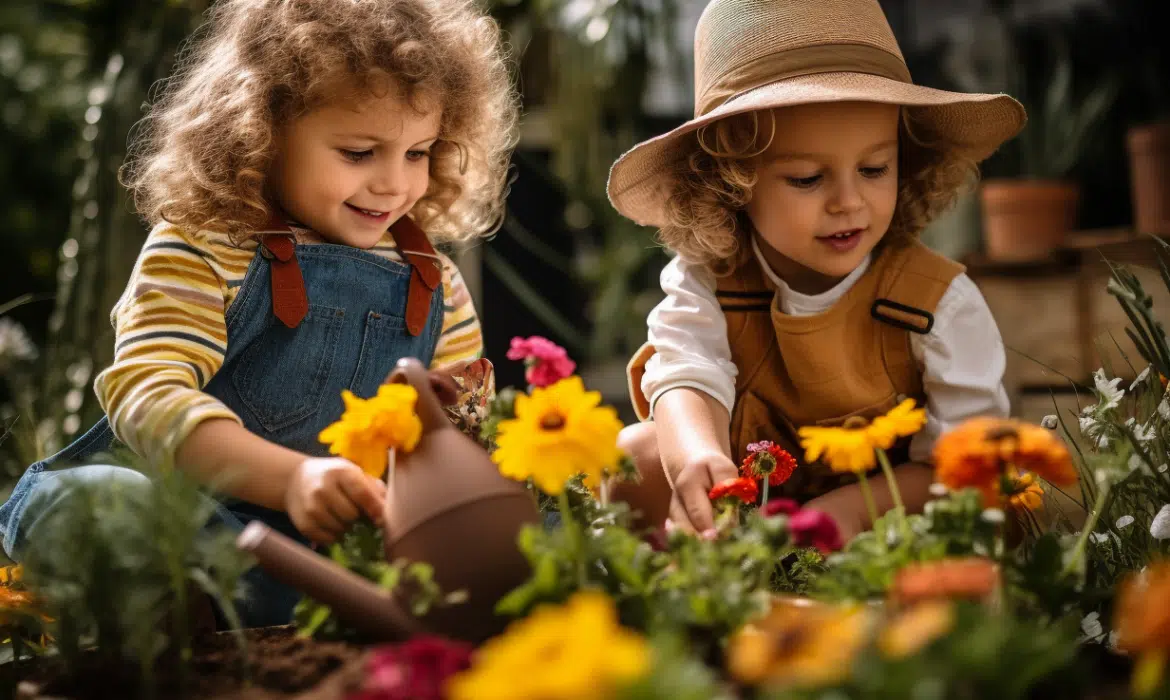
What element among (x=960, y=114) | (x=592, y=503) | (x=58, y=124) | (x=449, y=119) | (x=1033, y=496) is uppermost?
(x=58, y=124)

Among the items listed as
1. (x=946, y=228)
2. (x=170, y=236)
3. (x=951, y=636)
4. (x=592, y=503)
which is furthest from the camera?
(x=946, y=228)

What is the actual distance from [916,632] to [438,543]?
21.8 inches

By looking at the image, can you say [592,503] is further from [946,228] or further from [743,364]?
[946,228]

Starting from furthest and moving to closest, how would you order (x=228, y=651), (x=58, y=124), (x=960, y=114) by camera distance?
(x=58, y=124)
(x=960, y=114)
(x=228, y=651)

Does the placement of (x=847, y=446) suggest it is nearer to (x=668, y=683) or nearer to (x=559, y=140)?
(x=668, y=683)

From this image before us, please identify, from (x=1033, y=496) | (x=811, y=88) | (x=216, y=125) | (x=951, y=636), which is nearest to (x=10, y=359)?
(x=216, y=125)

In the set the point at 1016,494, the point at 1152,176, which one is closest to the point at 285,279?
the point at 1016,494

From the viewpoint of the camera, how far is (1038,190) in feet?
11.5

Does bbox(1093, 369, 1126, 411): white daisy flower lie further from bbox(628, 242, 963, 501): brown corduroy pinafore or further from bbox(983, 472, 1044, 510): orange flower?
bbox(628, 242, 963, 501): brown corduroy pinafore

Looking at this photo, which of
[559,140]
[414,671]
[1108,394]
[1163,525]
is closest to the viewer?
[414,671]

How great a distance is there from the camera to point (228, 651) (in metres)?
1.19

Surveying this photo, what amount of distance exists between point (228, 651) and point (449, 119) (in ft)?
3.60

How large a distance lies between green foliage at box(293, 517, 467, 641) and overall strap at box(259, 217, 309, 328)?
599mm

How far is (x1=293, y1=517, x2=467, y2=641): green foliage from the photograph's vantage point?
1097 millimetres
